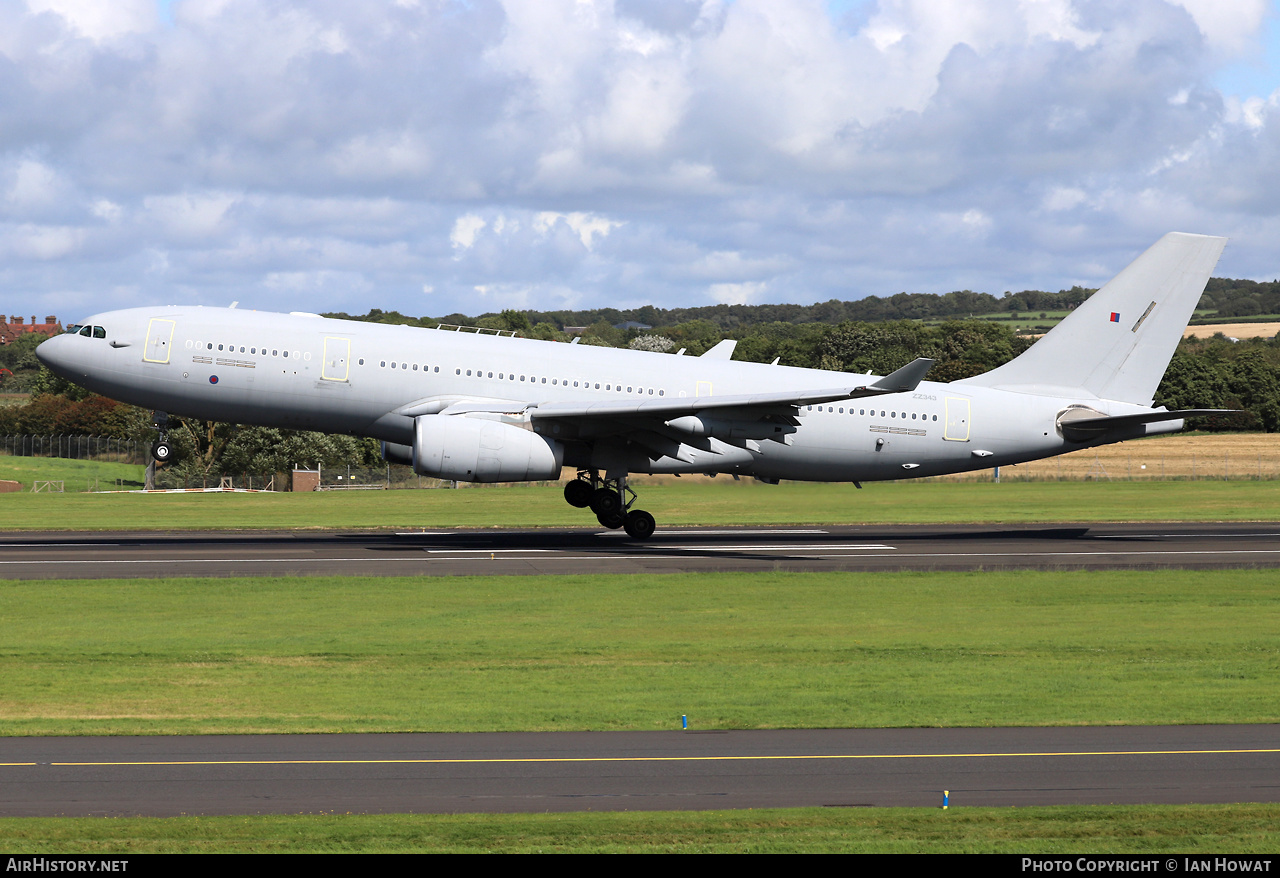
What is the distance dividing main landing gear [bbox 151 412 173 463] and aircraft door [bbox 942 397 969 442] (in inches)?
869

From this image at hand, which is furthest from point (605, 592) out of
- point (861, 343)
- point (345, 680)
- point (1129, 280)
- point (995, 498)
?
point (861, 343)

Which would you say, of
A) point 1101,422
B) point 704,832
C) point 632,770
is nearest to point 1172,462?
point 1101,422

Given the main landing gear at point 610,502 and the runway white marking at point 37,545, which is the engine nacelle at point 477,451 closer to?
the main landing gear at point 610,502

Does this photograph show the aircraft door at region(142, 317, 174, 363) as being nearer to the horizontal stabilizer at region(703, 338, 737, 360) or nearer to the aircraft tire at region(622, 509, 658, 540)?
the aircraft tire at region(622, 509, 658, 540)

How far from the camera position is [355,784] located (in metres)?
11.3

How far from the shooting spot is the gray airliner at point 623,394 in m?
32.6

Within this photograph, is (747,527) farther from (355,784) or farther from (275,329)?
(355,784)

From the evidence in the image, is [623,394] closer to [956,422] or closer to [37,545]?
[956,422]

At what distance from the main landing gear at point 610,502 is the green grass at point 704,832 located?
24.8 meters

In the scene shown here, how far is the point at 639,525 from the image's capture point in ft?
117

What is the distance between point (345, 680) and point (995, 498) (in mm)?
41120

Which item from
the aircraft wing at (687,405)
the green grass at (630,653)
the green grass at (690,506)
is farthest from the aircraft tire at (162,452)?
the aircraft wing at (687,405)

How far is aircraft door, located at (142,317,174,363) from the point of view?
32656mm

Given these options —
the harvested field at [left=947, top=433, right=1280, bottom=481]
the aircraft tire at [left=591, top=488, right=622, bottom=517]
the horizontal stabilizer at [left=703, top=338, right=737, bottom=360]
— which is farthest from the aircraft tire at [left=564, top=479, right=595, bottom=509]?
the harvested field at [left=947, top=433, right=1280, bottom=481]
